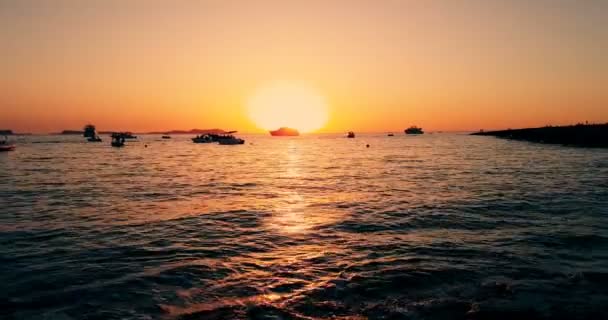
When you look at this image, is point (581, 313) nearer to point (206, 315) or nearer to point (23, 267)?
point (206, 315)

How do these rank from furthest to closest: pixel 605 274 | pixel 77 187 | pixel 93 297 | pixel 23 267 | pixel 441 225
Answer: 1. pixel 77 187
2. pixel 441 225
3. pixel 23 267
4. pixel 605 274
5. pixel 93 297

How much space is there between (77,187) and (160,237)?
2134 cm

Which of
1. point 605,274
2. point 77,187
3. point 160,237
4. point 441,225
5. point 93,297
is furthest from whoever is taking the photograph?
point 77,187

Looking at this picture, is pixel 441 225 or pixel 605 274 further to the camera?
pixel 441 225

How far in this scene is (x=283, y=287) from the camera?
1083 centimetres

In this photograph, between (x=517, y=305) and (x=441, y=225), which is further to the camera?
(x=441, y=225)

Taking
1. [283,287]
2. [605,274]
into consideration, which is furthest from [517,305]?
[283,287]

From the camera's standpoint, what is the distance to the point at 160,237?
55.2 feet

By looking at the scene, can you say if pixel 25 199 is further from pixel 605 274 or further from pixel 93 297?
pixel 605 274

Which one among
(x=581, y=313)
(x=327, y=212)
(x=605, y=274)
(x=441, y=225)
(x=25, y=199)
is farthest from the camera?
(x=25, y=199)

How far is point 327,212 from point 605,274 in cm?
1345

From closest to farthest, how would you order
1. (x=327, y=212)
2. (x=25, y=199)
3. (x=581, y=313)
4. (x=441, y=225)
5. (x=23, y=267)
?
(x=581, y=313) < (x=23, y=267) < (x=441, y=225) < (x=327, y=212) < (x=25, y=199)

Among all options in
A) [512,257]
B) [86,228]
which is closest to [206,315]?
[512,257]

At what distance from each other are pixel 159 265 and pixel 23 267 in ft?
13.8
